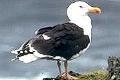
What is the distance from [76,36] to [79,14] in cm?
121

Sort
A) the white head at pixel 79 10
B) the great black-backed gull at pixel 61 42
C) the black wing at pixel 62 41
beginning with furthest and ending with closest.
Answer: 1. the white head at pixel 79 10
2. the black wing at pixel 62 41
3. the great black-backed gull at pixel 61 42

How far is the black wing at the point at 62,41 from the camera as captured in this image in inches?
466

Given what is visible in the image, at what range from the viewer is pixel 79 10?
44.1 ft

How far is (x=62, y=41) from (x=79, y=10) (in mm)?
1811

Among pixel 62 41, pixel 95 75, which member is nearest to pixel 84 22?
pixel 62 41

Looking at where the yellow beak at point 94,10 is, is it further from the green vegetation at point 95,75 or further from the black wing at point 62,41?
the green vegetation at point 95,75

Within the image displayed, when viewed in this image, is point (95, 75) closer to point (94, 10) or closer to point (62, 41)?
point (62, 41)

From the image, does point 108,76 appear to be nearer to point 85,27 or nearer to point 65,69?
point 65,69

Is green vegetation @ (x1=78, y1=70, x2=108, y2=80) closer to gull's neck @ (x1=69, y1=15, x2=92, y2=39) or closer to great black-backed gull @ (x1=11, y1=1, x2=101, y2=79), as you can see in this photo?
great black-backed gull @ (x1=11, y1=1, x2=101, y2=79)

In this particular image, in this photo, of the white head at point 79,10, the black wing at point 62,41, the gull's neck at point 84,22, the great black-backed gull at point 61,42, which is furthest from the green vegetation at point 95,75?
the white head at point 79,10

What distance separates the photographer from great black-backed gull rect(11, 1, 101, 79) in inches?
457

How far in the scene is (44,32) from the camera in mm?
12062

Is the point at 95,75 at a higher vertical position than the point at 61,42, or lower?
lower

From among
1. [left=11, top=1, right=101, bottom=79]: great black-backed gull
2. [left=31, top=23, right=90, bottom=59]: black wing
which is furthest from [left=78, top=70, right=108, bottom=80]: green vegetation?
[left=31, top=23, right=90, bottom=59]: black wing
